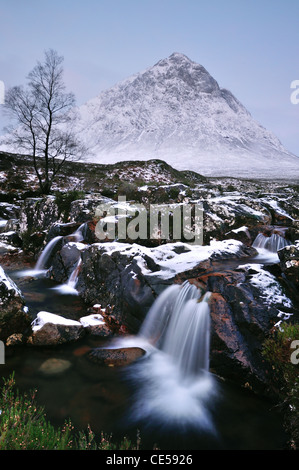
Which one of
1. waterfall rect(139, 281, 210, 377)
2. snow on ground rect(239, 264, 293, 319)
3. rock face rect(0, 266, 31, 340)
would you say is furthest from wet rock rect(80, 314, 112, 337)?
snow on ground rect(239, 264, 293, 319)

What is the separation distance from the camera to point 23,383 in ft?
19.8

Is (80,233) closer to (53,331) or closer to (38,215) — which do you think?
(38,215)

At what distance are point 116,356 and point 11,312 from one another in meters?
3.23

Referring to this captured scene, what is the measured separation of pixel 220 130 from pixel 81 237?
686 ft

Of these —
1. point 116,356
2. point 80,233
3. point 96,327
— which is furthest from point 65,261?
point 116,356

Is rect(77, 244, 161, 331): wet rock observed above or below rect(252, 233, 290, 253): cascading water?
below

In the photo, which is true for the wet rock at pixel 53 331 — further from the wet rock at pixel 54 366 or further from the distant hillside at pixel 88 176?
the distant hillside at pixel 88 176

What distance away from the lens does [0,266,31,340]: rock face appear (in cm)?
727

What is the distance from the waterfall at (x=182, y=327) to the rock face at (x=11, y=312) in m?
3.50

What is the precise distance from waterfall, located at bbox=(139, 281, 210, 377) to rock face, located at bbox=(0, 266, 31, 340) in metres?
3.50

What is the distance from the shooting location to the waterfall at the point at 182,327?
21.8 ft

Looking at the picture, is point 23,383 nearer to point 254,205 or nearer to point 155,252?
point 155,252

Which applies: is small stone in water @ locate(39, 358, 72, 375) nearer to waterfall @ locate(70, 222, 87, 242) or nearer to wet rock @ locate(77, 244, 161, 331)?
wet rock @ locate(77, 244, 161, 331)

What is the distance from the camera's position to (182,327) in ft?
23.6
